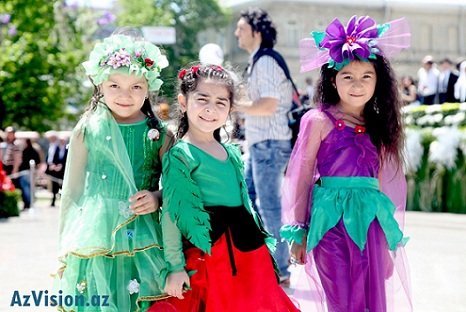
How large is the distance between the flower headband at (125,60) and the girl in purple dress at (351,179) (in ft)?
2.47

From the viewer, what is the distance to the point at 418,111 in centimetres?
1220

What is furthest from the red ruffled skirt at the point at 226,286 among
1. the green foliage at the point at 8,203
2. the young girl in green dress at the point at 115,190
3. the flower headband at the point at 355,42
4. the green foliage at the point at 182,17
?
the green foliage at the point at 182,17

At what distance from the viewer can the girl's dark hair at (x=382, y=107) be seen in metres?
3.93

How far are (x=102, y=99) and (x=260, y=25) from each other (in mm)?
2291

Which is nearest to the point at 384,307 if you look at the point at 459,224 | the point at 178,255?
the point at 178,255

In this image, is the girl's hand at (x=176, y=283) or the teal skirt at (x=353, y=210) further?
the teal skirt at (x=353, y=210)

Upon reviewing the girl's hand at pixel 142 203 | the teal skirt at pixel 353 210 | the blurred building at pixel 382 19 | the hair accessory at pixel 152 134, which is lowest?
the teal skirt at pixel 353 210

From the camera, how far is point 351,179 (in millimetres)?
3783

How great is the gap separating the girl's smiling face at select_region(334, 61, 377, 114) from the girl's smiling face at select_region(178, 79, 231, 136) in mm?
578

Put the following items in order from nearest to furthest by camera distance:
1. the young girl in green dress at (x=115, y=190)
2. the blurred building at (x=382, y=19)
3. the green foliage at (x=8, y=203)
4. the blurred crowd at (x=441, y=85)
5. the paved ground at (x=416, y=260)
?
the young girl in green dress at (x=115, y=190), the paved ground at (x=416, y=260), the green foliage at (x=8, y=203), the blurred crowd at (x=441, y=85), the blurred building at (x=382, y=19)

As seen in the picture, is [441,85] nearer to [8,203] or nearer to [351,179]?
[8,203]

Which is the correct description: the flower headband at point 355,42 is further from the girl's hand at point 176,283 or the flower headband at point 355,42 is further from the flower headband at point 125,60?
the girl's hand at point 176,283

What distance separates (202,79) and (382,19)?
161ft

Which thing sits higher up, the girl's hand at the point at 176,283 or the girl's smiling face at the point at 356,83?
the girl's smiling face at the point at 356,83
